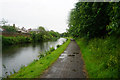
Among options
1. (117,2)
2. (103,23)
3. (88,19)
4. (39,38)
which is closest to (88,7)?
(88,19)

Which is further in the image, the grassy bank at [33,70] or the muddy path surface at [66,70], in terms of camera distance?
the grassy bank at [33,70]

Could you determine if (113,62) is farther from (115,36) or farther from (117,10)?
(115,36)

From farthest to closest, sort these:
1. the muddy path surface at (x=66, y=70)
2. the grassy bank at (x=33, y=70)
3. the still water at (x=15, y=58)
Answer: the still water at (x=15, y=58)
the grassy bank at (x=33, y=70)
the muddy path surface at (x=66, y=70)

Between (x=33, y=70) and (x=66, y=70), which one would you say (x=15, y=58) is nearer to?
(x=33, y=70)

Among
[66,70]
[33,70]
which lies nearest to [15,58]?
[33,70]

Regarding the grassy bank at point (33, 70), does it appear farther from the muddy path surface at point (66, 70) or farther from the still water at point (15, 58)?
the still water at point (15, 58)

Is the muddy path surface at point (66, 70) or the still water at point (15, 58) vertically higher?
the muddy path surface at point (66, 70)

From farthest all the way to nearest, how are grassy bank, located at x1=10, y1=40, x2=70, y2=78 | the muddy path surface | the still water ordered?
the still water → grassy bank, located at x1=10, y1=40, x2=70, y2=78 → the muddy path surface

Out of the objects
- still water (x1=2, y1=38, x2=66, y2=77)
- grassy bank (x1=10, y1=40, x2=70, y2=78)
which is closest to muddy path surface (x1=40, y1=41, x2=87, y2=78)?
grassy bank (x1=10, y1=40, x2=70, y2=78)

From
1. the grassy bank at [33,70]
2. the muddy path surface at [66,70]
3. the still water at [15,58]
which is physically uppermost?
the muddy path surface at [66,70]

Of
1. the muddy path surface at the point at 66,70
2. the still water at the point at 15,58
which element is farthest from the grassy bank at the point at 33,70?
the still water at the point at 15,58

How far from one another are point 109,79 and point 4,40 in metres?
33.5

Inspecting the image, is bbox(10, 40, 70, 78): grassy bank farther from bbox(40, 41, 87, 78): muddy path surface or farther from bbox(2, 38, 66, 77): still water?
bbox(2, 38, 66, 77): still water

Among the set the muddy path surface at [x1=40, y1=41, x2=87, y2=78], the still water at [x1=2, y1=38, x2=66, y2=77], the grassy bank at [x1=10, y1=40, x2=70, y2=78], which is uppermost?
the muddy path surface at [x1=40, y1=41, x2=87, y2=78]
